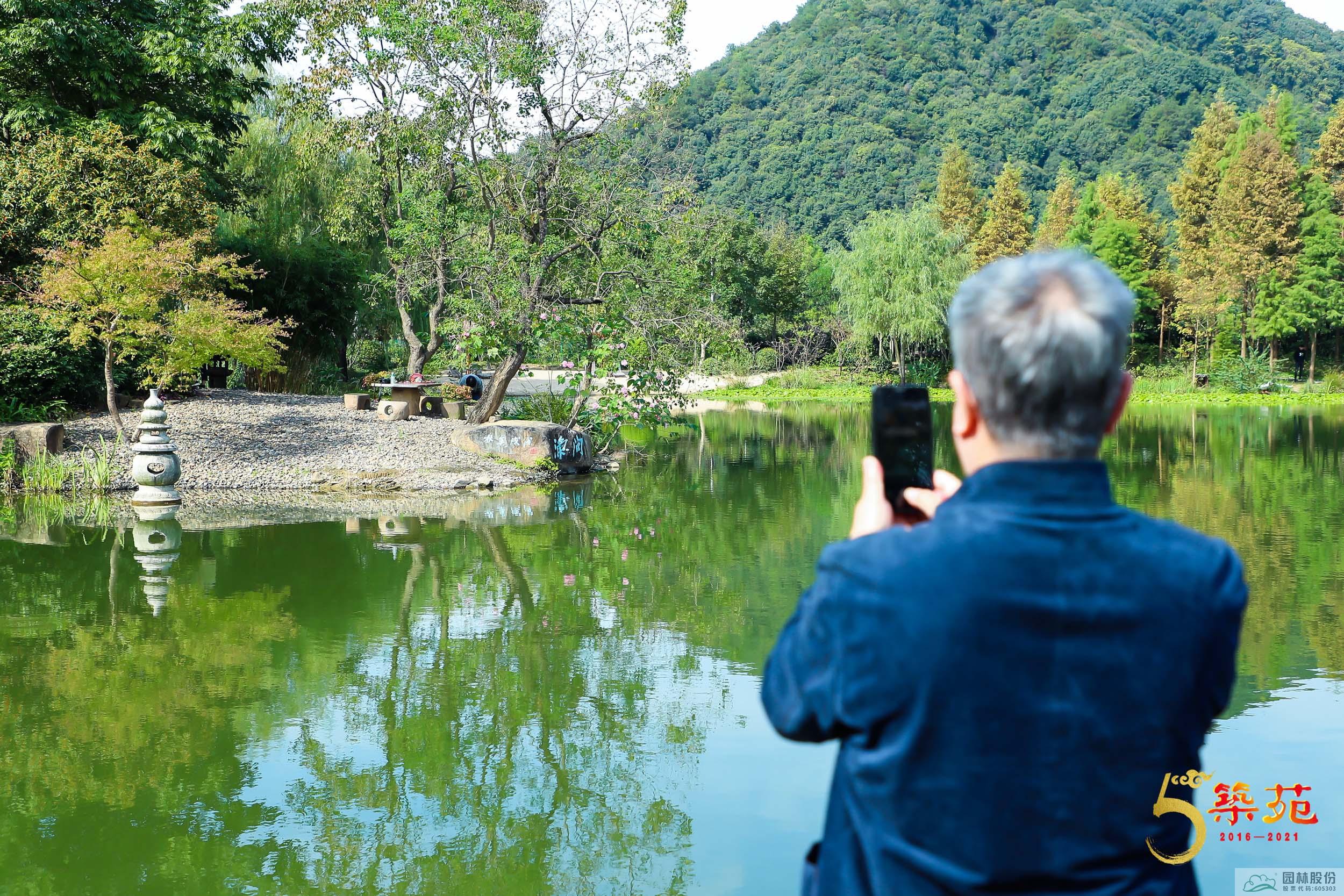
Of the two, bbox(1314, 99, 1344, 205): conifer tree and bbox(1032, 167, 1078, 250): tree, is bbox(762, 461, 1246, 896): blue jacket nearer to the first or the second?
bbox(1314, 99, 1344, 205): conifer tree

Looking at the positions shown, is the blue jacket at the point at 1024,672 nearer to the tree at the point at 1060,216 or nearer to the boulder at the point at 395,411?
the boulder at the point at 395,411

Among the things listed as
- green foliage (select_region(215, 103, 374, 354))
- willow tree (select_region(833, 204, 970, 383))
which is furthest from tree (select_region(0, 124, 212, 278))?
willow tree (select_region(833, 204, 970, 383))

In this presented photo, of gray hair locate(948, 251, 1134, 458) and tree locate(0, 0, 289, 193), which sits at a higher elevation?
tree locate(0, 0, 289, 193)

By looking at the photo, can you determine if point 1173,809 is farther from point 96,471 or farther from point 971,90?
point 971,90

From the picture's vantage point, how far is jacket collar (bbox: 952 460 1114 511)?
1.29 m

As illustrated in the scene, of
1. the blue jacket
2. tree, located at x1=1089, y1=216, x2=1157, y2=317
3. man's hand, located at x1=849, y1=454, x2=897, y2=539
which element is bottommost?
the blue jacket

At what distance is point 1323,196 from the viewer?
1387 inches

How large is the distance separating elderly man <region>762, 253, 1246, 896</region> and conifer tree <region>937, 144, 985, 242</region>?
4718cm

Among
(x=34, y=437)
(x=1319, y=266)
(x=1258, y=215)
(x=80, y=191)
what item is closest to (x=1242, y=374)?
(x=1319, y=266)

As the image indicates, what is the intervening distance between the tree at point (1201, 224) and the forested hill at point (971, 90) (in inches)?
942

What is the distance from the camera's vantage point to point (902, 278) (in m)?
36.5

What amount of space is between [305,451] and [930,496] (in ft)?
41.6

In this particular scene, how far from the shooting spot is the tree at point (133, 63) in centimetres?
1548

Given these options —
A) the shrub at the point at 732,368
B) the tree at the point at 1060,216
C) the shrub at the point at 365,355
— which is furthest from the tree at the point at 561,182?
the tree at the point at 1060,216
